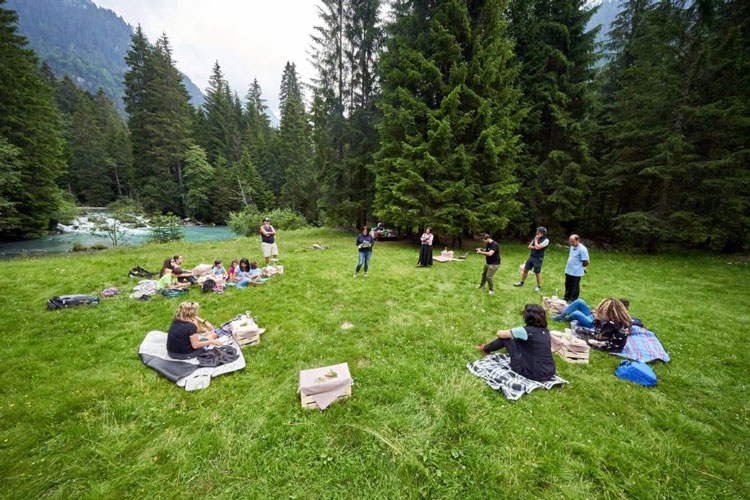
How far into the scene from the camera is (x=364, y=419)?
3.54 m

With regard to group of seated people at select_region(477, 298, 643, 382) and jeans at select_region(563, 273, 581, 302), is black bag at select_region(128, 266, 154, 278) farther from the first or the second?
jeans at select_region(563, 273, 581, 302)

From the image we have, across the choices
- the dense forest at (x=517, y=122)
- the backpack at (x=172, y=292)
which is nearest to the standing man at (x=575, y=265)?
the dense forest at (x=517, y=122)

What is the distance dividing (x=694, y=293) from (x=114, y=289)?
59.9 feet

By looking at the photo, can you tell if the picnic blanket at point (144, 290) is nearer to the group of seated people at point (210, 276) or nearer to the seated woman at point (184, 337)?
the group of seated people at point (210, 276)

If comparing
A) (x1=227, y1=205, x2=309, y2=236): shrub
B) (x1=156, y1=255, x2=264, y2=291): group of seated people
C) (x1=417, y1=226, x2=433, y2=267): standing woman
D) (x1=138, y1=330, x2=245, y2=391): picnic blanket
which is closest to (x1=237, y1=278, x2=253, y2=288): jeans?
(x1=156, y1=255, x2=264, y2=291): group of seated people

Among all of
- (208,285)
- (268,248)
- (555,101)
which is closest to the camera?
(208,285)

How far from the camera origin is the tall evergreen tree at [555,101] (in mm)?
14438

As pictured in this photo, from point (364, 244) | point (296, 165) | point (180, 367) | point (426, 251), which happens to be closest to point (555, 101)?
point (426, 251)

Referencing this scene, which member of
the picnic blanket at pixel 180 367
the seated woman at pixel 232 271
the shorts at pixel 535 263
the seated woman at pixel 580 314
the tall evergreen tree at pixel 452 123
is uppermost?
the tall evergreen tree at pixel 452 123

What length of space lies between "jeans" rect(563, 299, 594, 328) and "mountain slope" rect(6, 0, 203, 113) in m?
155

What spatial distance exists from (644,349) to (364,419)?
A: 218 inches

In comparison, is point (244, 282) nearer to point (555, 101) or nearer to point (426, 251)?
point (426, 251)

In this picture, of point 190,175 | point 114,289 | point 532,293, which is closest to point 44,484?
point 114,289

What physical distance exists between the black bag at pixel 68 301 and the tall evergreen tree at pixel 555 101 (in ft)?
63.0
